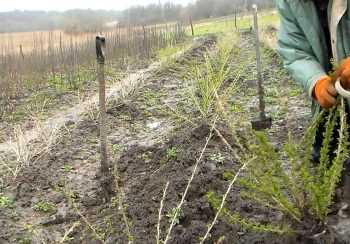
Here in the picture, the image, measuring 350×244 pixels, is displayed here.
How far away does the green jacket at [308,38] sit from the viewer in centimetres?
214

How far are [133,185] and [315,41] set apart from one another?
5.23ft

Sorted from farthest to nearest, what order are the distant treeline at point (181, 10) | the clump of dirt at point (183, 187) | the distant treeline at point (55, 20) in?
1. the distant treeline at point (181, 10)
2. the distant treeline at point (55, 20)
3. the clump of dirt at point (183, 187)

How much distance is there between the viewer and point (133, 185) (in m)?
3.32

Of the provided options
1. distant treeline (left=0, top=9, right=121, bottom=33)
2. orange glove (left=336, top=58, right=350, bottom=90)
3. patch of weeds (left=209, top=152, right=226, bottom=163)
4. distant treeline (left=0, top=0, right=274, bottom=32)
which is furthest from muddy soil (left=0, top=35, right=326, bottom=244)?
distant treeline (left=0, top=0, right=274, bottom=32)

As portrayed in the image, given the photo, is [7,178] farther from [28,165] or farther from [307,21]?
[307,21]

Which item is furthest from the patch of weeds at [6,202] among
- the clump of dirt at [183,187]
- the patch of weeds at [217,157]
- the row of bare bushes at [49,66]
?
the row of bare bushes at [49,66]

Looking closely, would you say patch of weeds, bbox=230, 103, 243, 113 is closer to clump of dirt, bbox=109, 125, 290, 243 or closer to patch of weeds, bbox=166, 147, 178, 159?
clump of dirt, bbox=109, 125, 290, 243

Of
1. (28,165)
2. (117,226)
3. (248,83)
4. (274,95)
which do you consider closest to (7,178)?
(28,165)

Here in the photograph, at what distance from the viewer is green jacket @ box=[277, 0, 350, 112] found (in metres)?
2.14

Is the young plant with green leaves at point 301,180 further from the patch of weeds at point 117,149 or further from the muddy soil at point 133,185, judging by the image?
the patch of weeds at point 117,149

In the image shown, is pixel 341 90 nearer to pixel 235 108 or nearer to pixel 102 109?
pixel 102 109

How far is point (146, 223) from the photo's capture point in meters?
2.60

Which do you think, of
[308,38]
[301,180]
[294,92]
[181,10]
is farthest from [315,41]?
[181,10]

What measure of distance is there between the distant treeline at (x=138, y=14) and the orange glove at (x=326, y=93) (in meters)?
30.0
